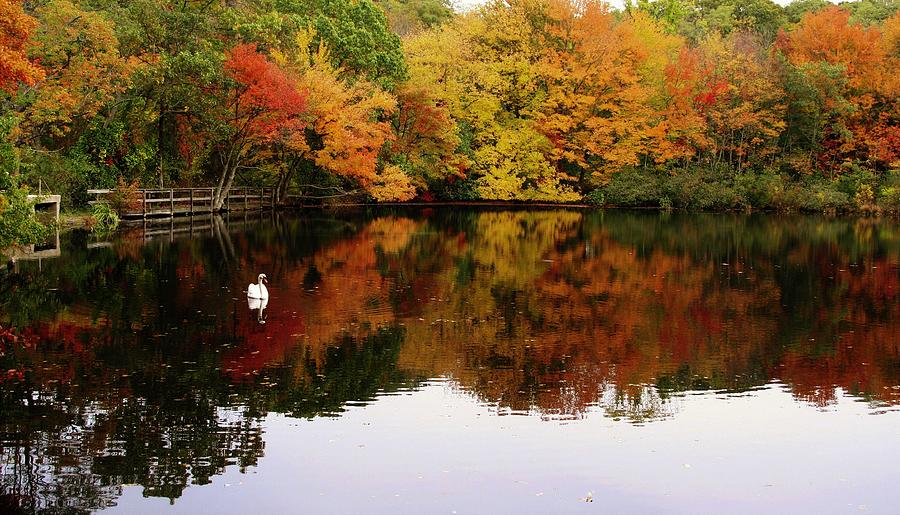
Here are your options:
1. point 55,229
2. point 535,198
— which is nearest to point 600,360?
point 55,229

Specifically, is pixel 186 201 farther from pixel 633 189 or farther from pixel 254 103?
pixel 633 189

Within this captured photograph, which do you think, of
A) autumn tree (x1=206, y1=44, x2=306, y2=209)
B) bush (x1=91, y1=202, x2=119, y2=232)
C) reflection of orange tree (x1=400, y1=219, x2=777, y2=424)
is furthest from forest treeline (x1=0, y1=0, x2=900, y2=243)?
reflection of orange tree (x1=400, y1=219, x2=777, y2=424)

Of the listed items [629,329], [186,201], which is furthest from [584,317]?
[186,201]

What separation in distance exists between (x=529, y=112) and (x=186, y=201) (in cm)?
2024

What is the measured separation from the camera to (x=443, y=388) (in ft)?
40.0

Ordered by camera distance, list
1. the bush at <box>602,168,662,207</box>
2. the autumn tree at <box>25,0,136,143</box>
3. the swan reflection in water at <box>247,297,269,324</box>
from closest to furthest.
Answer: the swan reflection in water at <box>247,297,269,324</box> → the autumn tree at <box>25,0,136,143</box> → the bush at <box>602,168,662,207</box>

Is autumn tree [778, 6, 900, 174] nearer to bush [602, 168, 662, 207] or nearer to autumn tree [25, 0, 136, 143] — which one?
bush [602, 168, 662, 207]

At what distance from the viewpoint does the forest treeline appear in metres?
38.0

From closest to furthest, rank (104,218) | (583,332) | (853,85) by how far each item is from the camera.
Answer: (583,332) → (104,218) → (853,85)

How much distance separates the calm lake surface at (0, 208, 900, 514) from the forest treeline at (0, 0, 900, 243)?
1573cm

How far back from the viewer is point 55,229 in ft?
85.4

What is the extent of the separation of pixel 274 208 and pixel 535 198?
15.1 m

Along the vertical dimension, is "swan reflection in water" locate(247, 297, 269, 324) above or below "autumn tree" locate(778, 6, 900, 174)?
below

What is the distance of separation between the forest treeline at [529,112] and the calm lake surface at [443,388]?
15.7 m
